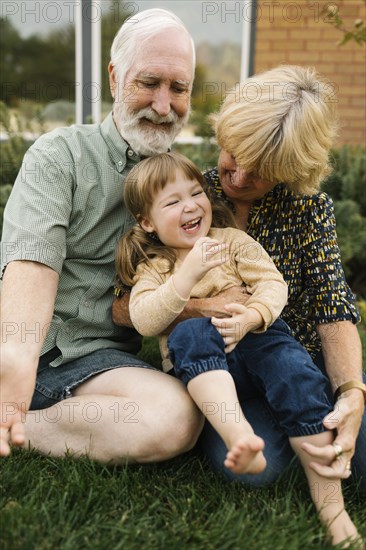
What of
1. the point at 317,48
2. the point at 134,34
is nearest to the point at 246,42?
the point at 317,48

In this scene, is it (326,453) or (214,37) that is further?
(214,37)

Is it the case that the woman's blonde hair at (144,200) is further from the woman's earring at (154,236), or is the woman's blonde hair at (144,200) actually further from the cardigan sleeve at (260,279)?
the cardigan sleeve at (260,279)

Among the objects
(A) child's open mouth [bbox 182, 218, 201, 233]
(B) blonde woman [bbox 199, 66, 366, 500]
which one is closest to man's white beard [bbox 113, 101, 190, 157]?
(B) blonde woman [bbox 199, 66, 366, 500]

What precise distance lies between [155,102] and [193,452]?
126cm

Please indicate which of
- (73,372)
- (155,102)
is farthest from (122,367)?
(155,102)

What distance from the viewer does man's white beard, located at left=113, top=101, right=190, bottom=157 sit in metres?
2.44

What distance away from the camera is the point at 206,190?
2408 mm

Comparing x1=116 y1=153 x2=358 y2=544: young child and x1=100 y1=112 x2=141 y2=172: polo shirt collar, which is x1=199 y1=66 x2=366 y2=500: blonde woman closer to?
x1=116 y1=153 x2=358 y2=544: young child

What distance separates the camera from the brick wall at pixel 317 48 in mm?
5770

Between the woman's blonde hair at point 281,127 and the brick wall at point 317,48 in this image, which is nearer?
the woman's blonde hair at point 281,127

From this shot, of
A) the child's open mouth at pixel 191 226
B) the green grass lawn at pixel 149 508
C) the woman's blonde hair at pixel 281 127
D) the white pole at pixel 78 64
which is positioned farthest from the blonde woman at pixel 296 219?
the white pole at pixel 78 64

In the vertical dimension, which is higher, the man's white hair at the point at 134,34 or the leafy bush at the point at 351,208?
the man's white hair at the point at 134,34

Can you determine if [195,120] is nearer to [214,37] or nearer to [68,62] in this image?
[214,37]

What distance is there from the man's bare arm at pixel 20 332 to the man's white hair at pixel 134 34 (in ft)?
2.75
